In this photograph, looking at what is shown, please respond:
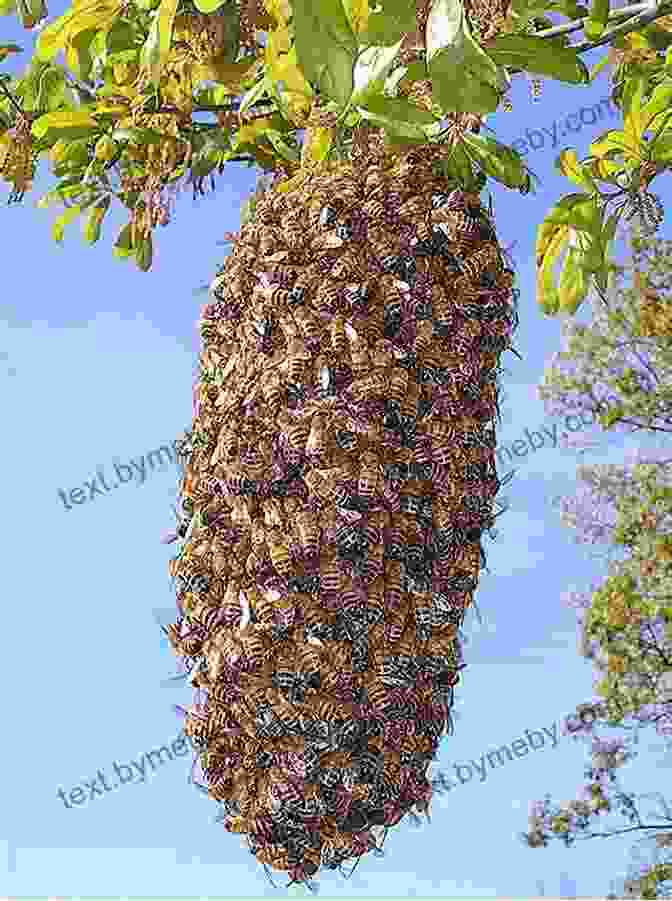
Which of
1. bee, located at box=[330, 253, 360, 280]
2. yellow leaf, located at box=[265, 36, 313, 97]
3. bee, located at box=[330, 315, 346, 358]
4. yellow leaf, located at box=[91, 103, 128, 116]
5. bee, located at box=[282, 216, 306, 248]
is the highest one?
yellow leaf, located at box=[91, 103, 128, 116]

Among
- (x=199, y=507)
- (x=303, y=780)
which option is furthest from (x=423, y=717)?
(x=199, y=507)

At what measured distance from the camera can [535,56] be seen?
0.71m

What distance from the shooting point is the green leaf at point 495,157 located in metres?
0.89

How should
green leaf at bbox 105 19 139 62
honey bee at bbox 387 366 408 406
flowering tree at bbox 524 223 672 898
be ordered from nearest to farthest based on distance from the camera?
honey bee at bbox 387 366 408 406
green leaf at bbox 105 19 139 62
flowering tree at bbox 524 223 672 898

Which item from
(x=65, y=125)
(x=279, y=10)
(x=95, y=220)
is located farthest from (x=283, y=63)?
(x=95, y=220)

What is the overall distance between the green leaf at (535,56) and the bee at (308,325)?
19 cm

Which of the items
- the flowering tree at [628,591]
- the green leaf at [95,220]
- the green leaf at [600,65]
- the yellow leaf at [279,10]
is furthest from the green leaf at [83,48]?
the flowering tree at [628,591]

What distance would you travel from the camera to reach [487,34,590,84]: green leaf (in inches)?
27.6

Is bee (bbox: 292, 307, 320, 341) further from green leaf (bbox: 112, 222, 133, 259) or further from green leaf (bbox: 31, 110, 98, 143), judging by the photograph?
green leaf (bbox: 112, 222, 133, 259)

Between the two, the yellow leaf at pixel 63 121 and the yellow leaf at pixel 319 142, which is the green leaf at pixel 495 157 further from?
the yellow leaf at pixel 63 121

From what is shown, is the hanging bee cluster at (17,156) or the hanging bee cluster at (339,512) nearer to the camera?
the hanging bee cluster at (339,512)

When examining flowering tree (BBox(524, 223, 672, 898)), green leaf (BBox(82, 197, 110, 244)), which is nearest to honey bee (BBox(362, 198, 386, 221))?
green leaf (BBox(82, 197, 110, 244))

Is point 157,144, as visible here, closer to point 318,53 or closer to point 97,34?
point 97,34

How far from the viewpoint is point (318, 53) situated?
49cm
